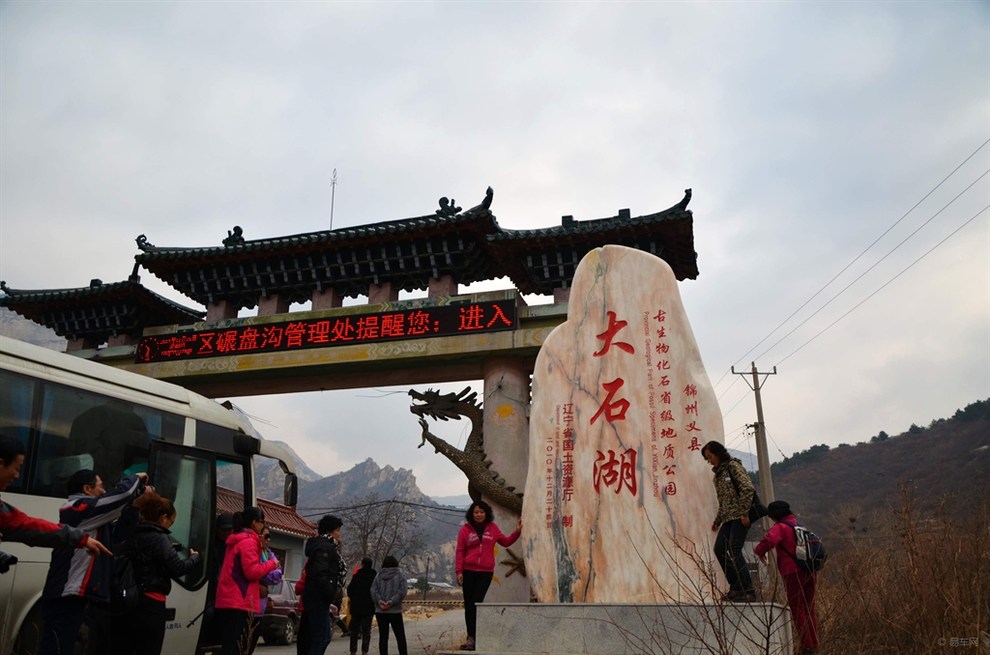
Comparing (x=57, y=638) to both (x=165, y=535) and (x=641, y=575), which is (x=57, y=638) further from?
(x=641, y=575)

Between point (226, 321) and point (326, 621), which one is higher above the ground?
point (226, 321)

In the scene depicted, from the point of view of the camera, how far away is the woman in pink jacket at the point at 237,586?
5.07 meters

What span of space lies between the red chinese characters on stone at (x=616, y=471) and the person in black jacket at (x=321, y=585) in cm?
254

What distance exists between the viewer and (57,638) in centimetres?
380

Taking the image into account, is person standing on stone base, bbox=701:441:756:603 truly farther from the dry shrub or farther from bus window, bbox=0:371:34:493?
bus window, bbox=0:371:34:493

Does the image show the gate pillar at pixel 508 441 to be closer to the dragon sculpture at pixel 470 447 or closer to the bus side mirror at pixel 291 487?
the dragon sculpture at pixel 470 447

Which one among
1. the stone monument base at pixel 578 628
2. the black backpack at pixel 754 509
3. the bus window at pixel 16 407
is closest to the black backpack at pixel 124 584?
the bus window at pixel 16 407

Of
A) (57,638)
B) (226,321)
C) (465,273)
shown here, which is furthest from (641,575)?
(226,321)

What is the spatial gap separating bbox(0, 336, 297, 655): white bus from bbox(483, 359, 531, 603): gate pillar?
3.96 meters

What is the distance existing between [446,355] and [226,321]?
4410mm

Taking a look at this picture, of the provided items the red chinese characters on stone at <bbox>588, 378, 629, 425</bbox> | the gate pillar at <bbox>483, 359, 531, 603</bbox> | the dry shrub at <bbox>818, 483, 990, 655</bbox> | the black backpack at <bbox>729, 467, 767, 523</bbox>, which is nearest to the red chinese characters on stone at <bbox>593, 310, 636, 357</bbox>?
the red chinese characters on stone at <bbox>588, 378, 629, 425</bbox>

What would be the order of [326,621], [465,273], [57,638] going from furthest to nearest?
[465,273]
[326,621]
[57,638]

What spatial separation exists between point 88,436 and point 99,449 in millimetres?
152

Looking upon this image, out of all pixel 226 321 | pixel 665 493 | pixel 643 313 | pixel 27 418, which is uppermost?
pixel 226 321
